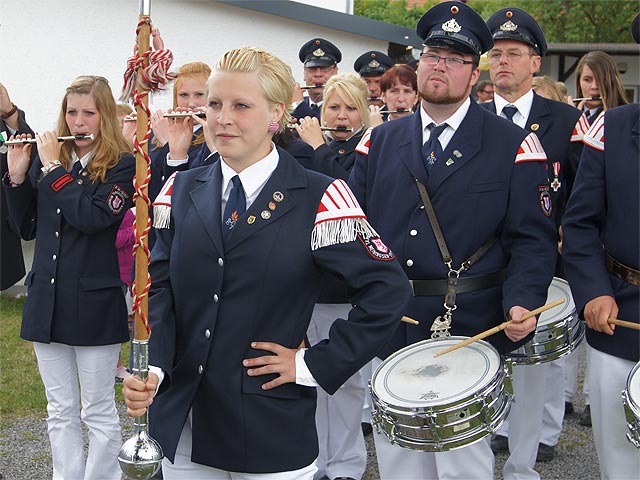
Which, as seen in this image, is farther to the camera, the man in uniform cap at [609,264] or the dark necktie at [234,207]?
the man in uniform cap at [609,264]

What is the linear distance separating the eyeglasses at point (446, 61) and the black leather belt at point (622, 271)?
3.46 ft

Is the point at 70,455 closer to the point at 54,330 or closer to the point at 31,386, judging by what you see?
the point at 54,330

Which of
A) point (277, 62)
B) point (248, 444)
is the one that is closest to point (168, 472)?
point (248, 444)

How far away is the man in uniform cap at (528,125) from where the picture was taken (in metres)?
5.14

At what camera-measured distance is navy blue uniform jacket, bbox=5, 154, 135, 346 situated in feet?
16.0

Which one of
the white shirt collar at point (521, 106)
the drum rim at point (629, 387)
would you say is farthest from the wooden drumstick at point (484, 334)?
the white shirt collar at point (521, 106)

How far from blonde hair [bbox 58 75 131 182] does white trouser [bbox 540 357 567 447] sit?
2.85 metres

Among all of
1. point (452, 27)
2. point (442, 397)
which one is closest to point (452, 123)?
point (452, 27)

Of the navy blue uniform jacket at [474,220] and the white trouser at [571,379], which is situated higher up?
the navy blue uniform jacket at [474,220]

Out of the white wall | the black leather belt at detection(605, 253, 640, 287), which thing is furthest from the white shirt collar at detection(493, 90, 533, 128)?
the white wall

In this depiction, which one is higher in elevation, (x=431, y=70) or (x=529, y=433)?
(x=431, y=70)

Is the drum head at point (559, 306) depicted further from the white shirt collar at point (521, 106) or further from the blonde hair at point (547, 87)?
the blonde hair at point (547, 87)

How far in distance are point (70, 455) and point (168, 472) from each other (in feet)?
6.41

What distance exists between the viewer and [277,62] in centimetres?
311
